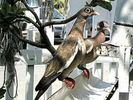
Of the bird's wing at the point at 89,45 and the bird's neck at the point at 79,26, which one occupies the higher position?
the bird's neck at the point at 79,26

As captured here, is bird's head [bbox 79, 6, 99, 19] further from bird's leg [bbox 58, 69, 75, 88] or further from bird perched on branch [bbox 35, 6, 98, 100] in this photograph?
bird's leg [bbox 58, 69, 75, 88]

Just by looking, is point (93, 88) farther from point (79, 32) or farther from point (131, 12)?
point (131, 12)

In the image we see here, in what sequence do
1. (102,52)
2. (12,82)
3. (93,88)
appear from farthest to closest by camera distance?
(102,52), (12,82), (93,88)

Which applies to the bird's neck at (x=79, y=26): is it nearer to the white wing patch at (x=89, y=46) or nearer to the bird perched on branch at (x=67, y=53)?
the bird perched on branch at (x=67, y=53)

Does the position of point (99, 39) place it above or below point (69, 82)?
above

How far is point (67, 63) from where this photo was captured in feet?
3.26

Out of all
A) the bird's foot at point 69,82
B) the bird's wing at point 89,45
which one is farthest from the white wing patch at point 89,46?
the bird's foot at point 69,82

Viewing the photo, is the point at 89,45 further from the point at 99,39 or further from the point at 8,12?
the point at 8,12

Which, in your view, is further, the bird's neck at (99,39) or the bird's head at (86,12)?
the bird's neck at (99,39)

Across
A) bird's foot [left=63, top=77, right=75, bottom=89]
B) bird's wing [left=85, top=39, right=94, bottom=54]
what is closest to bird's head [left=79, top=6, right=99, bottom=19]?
bird's wing [left=85, top=39, right=94, bottom=54]

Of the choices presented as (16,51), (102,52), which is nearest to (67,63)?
(16,51)

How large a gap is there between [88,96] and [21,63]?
0.52 metres

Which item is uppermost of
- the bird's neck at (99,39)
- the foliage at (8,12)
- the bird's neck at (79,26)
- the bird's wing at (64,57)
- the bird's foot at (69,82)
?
the foliage at (8,12)

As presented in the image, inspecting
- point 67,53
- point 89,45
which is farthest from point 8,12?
point 89,45
